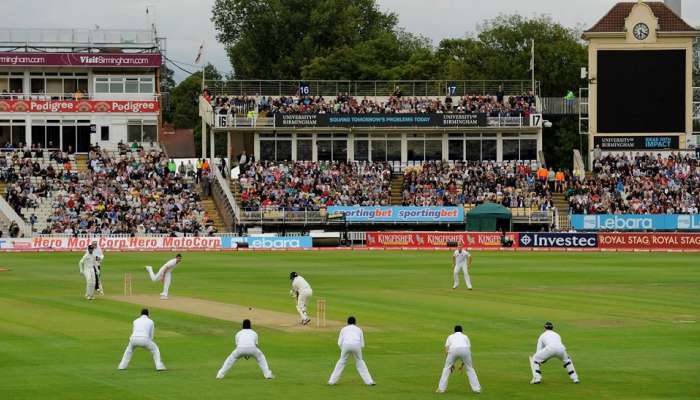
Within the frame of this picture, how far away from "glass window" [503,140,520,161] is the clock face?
10.4 metres

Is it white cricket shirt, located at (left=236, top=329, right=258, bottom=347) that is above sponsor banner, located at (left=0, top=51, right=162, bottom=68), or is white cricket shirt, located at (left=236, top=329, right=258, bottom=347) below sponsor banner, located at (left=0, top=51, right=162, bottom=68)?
below

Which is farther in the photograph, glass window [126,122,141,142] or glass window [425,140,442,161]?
glass window [126,122,141,142]

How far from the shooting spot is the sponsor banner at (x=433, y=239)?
72938 mm

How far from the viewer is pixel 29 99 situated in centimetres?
8894

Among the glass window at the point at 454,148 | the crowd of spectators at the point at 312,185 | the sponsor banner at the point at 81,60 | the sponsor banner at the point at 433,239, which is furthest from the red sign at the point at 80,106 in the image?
the sponsor banner at the point at 433,239

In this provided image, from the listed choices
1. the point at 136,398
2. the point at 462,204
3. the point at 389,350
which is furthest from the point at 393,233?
the point at 136,398

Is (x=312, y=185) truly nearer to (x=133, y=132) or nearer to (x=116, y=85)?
(x=133, y=132)

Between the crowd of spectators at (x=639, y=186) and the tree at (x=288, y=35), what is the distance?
134ft

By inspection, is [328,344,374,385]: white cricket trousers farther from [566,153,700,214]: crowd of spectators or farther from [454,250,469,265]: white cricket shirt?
[566,153,700,214]: crowd of spectators

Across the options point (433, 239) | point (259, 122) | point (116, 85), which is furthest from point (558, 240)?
point (116, 85)

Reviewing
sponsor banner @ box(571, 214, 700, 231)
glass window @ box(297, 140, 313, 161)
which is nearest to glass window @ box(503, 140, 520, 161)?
sponsor banner @ box(571, 214, 700, 231)

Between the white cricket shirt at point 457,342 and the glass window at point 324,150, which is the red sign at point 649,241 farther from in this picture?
the white cricket shirt at point 457,342

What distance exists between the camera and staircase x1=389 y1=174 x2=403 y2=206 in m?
81.6

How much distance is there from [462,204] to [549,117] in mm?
20393
